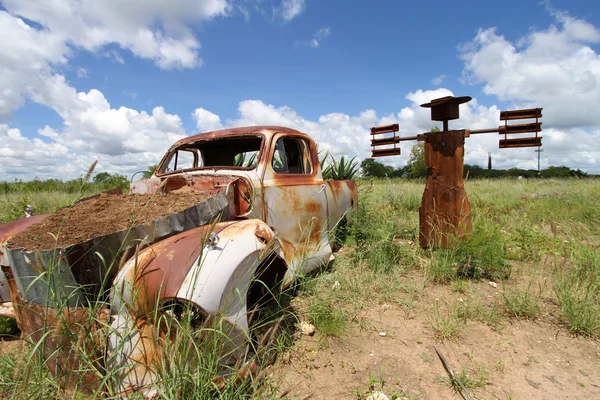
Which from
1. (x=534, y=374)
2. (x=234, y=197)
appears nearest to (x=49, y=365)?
(x=234, y=197)

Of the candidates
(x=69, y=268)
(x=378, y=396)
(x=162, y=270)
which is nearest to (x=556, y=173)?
(x=378, y=396)

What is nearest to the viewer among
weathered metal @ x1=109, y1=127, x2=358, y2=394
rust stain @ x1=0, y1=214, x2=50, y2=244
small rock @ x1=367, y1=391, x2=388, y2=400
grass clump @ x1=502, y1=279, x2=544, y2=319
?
weathered metal @ x1=109, y1=127, x2=358, y2=394

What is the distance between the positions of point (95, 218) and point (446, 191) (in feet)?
11.8

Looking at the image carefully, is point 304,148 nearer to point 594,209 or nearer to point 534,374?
point 534,374

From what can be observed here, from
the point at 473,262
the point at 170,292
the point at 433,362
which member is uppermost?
the point at 170,292

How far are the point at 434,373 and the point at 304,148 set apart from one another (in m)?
2.76

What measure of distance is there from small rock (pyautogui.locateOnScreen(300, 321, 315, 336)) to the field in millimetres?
52

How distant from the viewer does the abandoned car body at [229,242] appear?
171 centimetres

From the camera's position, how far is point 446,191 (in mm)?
4020

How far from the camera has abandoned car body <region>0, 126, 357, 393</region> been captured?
171 cm

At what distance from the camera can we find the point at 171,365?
1.61 m

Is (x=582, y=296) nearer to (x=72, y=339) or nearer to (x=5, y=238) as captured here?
(x=72, y=339)

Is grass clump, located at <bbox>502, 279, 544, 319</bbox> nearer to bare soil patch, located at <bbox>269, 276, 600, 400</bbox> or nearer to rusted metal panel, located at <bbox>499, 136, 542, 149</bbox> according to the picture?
bare soil patch, located at <bbox>269, 276, 600, 400</bbox>

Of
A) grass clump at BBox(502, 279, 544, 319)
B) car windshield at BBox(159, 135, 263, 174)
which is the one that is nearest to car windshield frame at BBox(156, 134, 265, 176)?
car windshield at BBox(159, 135, 263, 174)
